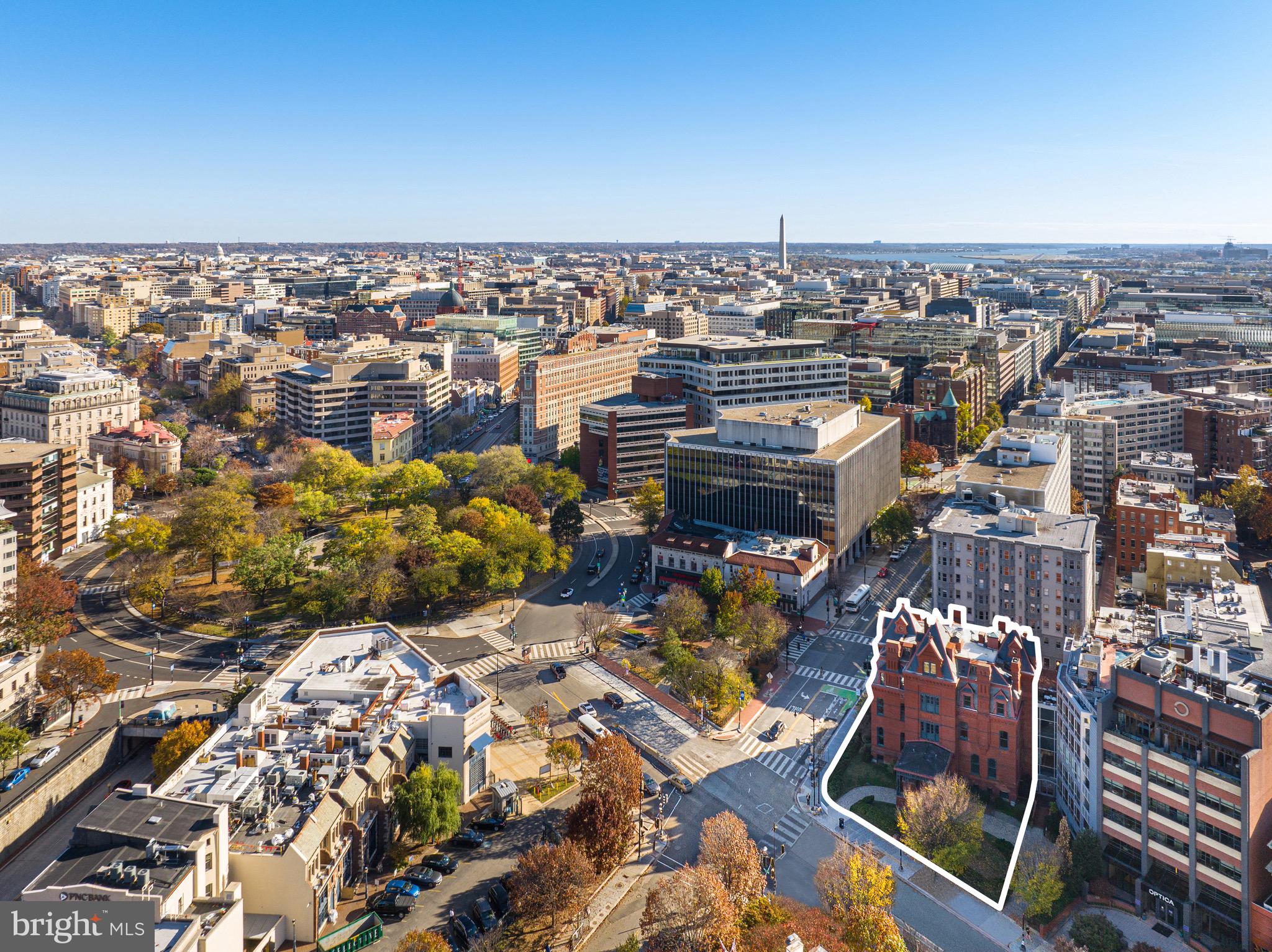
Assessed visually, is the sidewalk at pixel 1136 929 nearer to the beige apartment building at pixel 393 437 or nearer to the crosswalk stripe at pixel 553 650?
the crosswalk stripe at pixel 553 650

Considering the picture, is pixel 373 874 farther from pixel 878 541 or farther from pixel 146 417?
pixel 146 417

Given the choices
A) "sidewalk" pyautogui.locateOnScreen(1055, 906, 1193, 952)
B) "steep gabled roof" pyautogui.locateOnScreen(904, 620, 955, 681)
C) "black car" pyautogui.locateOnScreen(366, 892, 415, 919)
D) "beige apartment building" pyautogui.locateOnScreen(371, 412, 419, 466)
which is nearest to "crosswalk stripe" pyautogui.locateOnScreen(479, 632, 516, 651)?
"black car" pyautogui.locateOnScreen(366, 892, 415, 919)

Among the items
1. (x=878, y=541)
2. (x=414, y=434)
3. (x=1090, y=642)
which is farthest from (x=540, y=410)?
(x=1090, y=642)

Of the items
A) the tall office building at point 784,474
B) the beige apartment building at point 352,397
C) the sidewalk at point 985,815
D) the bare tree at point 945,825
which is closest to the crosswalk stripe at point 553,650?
the tall office building at point 784,474

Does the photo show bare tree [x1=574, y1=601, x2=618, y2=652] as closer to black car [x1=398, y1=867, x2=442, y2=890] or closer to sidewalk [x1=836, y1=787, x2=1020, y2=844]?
sidewalk [x1=836, y1=787, x2=1020, y2=844]

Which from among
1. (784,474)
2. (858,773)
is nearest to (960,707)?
(858,773)

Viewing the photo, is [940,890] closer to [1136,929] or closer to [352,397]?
[1136,929]
